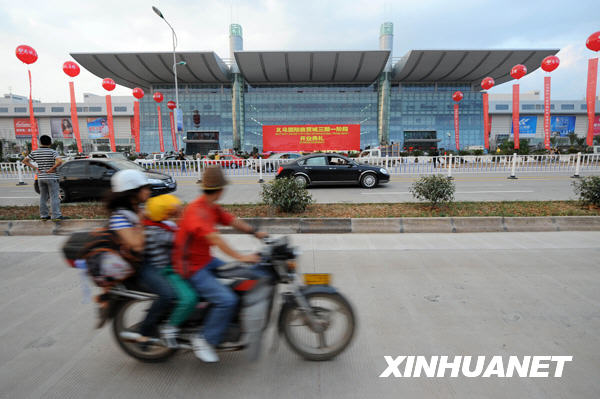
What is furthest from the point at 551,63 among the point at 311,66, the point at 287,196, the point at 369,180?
the point at 311,66

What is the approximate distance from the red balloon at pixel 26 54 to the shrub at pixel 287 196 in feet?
56.8

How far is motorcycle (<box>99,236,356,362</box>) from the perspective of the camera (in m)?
2.32

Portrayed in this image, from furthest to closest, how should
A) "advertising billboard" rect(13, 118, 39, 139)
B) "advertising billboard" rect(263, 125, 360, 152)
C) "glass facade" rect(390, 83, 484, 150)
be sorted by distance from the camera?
"advertising billboard" rect(13, 118, 39, 139), "glass facade" rect(390, 83, 484, 150), "advertising billboard" rect(263, 125, 360, 152)

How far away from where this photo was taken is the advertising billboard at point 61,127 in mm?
70938

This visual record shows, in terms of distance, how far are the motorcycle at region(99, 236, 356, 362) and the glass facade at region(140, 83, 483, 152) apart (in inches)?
2144

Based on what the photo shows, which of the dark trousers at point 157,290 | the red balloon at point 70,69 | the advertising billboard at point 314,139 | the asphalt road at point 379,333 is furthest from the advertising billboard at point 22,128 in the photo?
the dark trousers at point 157,290

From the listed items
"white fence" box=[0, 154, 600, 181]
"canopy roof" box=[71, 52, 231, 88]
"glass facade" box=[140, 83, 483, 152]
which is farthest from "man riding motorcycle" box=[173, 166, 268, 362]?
"glass facade" box=[140, 83, 483, 152]

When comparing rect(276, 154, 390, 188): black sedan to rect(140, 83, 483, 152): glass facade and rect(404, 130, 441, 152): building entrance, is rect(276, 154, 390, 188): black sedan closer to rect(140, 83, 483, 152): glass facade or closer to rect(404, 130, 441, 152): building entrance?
rect(140, 83, 483, 152): glass facade

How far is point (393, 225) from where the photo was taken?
6605mm

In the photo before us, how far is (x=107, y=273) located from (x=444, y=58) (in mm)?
57051

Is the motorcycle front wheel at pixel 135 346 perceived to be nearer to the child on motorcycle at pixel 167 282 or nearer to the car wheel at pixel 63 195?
the child on motorcycle at pixel 167 282

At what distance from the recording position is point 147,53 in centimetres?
4650

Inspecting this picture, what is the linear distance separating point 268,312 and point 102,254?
123cm

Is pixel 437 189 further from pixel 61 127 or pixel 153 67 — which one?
pixel 61 127
